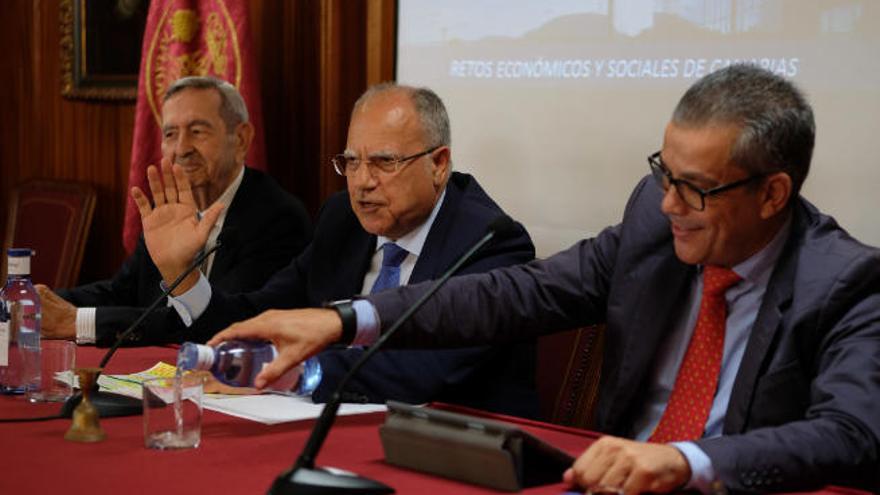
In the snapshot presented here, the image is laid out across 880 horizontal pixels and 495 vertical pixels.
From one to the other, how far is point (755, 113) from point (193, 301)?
1.48 metres

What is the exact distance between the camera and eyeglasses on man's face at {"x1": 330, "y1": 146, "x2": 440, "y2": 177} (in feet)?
10.1

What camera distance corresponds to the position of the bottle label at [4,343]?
8.38ft

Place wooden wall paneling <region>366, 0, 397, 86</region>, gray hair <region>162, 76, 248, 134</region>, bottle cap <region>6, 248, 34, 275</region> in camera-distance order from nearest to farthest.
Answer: bottle cap <region>6, 248, 34, 275</region>, gray hair <region>162, 76, 248, 134</region>, wooden wall paneling <region>366, 0, 397, 86</region>

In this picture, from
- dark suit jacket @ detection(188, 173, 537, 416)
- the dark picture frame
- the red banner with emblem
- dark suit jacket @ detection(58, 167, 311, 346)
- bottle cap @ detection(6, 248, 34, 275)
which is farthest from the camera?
the dark picture frame

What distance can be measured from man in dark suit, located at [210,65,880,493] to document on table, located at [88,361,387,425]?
0.18 meters

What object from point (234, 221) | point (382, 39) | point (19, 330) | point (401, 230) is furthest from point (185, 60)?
point (19, 330)

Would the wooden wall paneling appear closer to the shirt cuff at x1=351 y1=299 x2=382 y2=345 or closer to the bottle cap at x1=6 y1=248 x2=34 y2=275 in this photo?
the bottle cap at x1=6 y1=248 x2=34 y2=275

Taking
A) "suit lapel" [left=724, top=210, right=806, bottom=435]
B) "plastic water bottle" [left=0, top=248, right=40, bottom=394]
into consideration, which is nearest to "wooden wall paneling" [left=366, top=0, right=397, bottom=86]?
"plastic water bottle" [left=0, top=248, right=40, bottom=394]

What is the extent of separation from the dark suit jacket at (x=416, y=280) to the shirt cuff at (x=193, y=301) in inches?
0.8

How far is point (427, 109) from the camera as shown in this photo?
3131 millimetres

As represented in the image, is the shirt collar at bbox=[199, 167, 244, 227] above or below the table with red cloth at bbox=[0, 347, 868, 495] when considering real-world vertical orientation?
above

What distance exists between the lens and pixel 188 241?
3.10m

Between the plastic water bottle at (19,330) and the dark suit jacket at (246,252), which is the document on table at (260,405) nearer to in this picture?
the plastic water bottle at (19,330)

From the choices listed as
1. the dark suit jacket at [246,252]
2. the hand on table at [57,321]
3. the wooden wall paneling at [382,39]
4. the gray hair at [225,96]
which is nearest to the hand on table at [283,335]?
the hand on table at [57,321]
